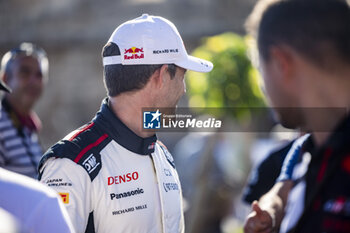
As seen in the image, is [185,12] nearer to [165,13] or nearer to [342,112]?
[165,13]

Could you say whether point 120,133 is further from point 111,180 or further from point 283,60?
point 283,60

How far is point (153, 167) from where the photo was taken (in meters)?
2.61

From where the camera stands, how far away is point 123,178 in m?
2.43

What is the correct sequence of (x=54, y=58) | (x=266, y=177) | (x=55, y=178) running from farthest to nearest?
1. (x=54, y=58)
2. (x=266, y=177)
3. (x=55, y=178)

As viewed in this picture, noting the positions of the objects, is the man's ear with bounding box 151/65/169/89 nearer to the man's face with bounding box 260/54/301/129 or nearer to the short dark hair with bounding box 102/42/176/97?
Answer: the short dark hair with bounding box 102/42/176/97

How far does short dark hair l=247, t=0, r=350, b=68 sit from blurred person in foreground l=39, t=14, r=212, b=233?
0.90 meters

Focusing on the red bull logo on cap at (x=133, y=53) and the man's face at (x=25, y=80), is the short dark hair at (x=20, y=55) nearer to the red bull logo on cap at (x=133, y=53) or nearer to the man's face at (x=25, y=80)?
the man's face at (x=25, y=80)

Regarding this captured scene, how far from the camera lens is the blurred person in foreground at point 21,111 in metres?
4.16

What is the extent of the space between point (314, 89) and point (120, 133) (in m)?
1.09

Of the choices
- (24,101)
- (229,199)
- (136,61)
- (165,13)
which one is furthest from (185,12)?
(136,61)

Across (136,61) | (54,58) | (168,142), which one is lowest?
(168,142)

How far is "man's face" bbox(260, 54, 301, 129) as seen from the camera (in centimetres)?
186

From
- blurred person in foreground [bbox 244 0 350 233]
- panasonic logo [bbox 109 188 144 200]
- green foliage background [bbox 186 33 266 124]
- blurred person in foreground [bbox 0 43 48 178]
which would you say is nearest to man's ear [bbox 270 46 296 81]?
blurred person in foreground [bbox 244 0 350 233]

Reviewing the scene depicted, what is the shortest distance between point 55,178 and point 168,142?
469 inches
